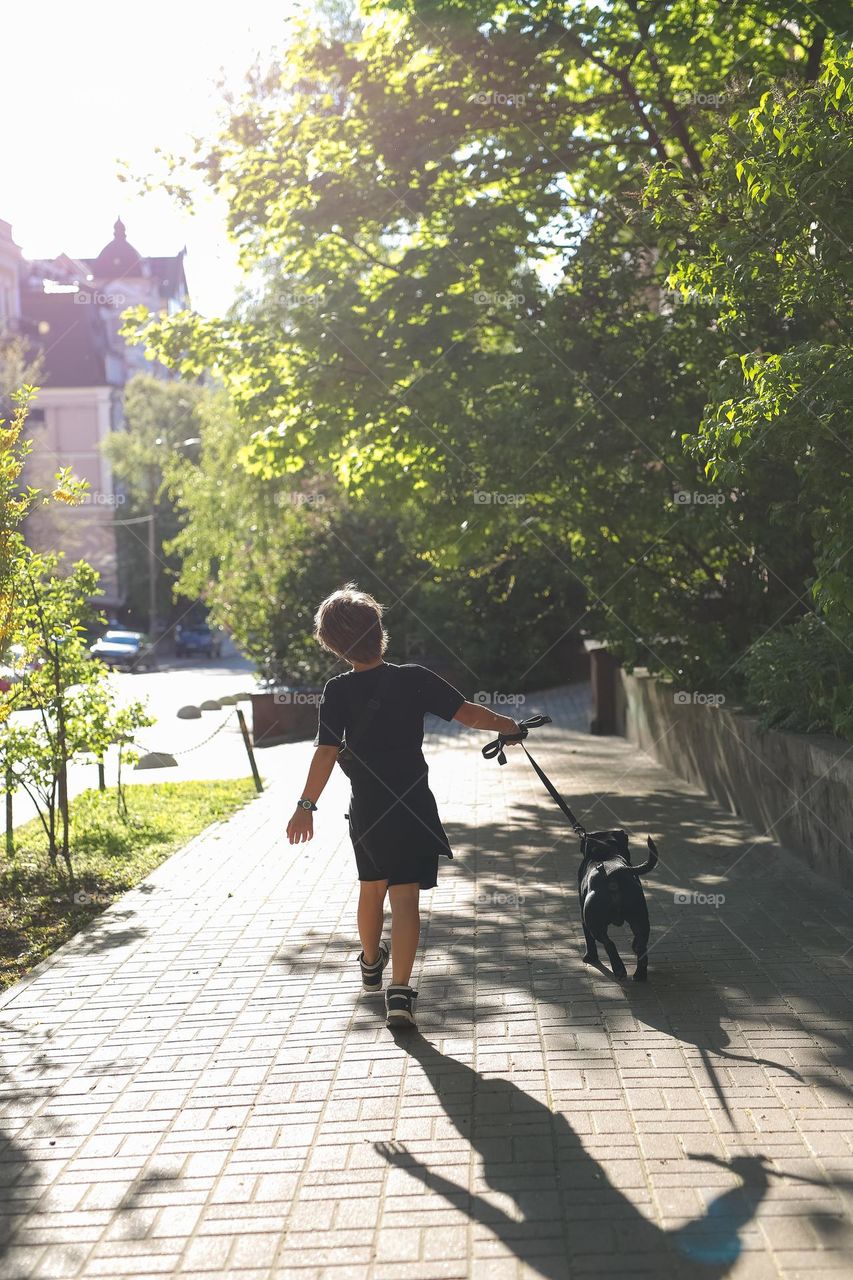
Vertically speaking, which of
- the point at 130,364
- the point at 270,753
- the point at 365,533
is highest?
the point at 130,364

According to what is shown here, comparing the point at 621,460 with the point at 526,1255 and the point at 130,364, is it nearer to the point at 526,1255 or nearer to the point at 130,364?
the point at 526,1255

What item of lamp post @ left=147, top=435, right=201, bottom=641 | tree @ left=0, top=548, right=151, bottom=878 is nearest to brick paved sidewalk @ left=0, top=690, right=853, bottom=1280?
tree @ left=0, top=548, right=151, bottom=878

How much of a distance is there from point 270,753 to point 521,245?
26.7 ft

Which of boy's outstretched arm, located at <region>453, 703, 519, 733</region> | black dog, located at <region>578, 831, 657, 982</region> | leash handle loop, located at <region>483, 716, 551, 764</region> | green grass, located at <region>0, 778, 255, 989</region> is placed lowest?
green grass, located at <region>0, 778, 255, 989</region>

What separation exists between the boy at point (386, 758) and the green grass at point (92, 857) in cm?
224

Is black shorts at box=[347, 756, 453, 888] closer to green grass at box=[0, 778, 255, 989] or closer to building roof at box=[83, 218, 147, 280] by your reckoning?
green grass at box=[0, 778, 255, 989]

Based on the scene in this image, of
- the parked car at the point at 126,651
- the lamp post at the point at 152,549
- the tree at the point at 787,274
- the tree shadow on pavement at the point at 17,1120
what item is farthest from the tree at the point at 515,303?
the lamp post at the point at 152,549

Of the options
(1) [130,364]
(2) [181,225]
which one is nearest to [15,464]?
(2) [181,225]

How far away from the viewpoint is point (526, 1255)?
12.2ft

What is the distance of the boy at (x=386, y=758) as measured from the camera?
586 cm

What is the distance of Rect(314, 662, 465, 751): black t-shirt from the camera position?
589 cm

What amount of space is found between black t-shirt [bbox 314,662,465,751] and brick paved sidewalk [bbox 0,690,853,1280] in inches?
46.4

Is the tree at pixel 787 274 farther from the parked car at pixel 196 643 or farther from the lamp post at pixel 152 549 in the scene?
the lamp post at pixel 152 549

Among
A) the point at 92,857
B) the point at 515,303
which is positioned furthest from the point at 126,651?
the point at 92,857
